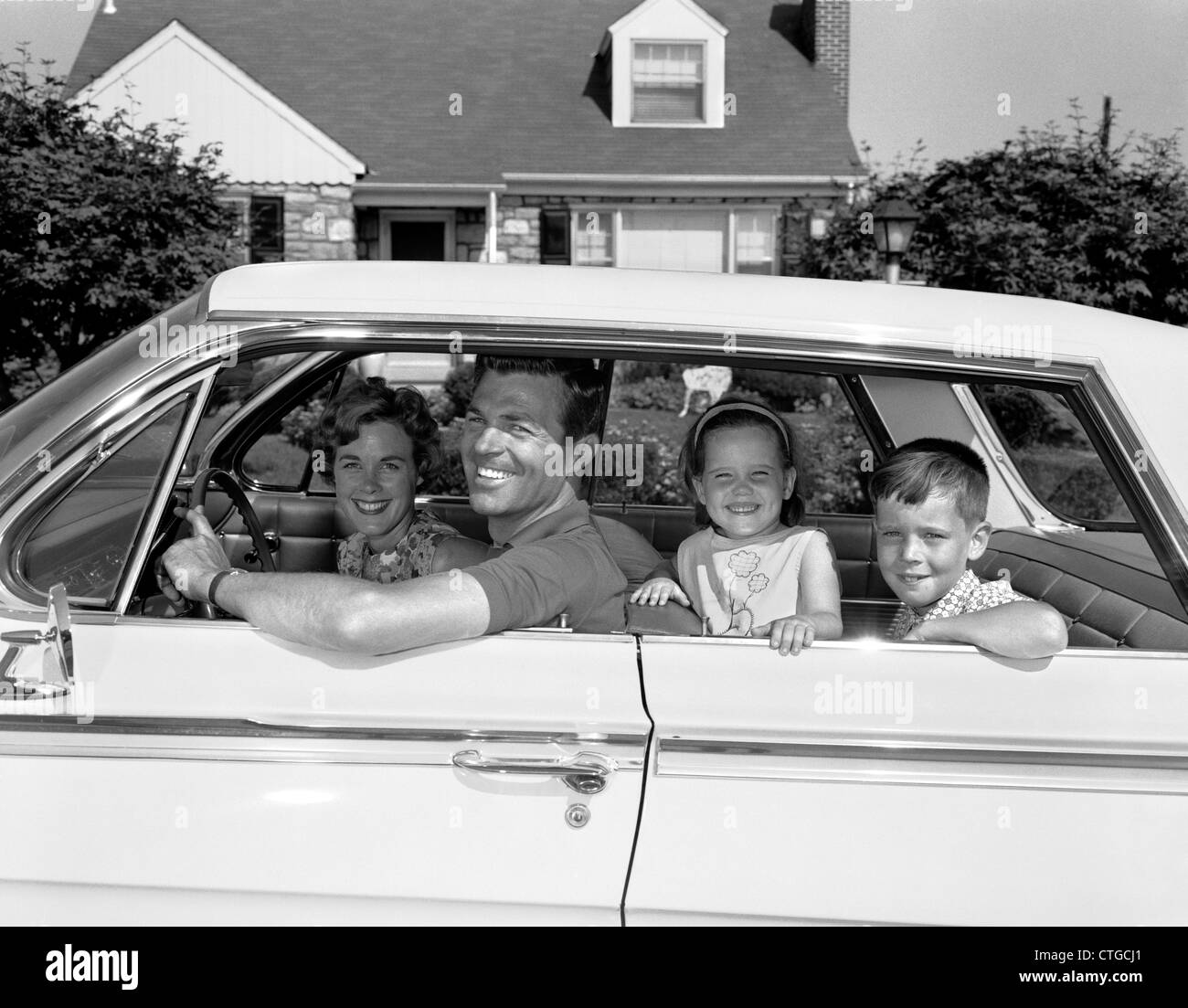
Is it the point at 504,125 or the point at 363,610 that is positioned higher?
the point at 504,125

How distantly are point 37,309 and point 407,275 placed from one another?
448 inches

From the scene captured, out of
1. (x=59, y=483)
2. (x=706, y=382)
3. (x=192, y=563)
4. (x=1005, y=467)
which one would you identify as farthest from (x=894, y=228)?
(x=59, y=483)

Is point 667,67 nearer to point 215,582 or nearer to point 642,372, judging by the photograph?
point 642,372

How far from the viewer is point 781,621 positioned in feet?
6.73

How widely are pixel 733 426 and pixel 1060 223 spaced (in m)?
11.3

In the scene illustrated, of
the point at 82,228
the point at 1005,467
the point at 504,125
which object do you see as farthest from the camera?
Result: the point at 504,125

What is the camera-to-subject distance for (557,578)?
→ 219 cm

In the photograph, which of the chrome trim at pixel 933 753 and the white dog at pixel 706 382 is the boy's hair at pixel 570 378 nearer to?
the chrome trim at pixel 933 753

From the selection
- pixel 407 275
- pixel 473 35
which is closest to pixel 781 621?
pixel 407 275

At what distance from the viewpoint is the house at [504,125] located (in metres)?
17.3

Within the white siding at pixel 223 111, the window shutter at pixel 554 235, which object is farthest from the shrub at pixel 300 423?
the window shutter at pixel 554 235

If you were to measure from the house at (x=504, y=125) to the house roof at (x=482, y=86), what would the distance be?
4cm

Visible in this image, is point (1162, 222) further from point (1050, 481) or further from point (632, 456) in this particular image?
point (632, 456)

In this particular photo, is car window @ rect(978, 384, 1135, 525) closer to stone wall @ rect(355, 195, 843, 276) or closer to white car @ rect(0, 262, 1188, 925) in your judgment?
white car @ rect(0, 262, 1188, 925)
